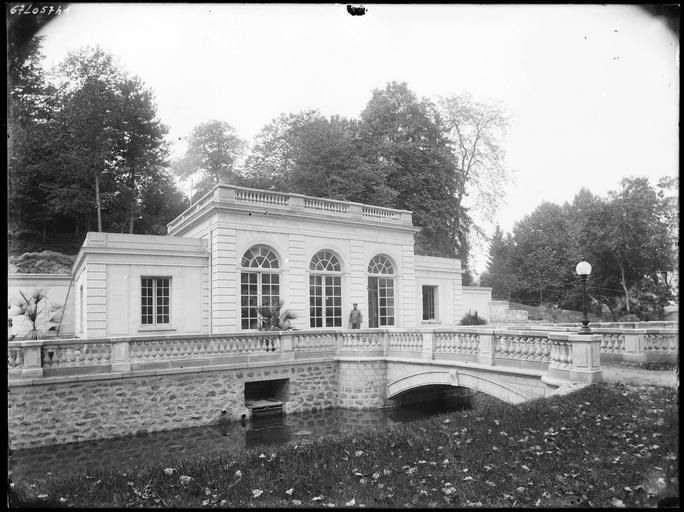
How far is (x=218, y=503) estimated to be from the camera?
5.54 metres

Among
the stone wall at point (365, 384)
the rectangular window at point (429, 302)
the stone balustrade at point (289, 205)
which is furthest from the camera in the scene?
the rectangular window at point (429, 302)

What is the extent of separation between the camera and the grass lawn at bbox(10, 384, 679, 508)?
5293mm

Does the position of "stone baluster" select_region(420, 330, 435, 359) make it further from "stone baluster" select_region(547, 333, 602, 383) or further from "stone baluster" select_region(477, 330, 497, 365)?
"stone baluster" select_region(547, 333, 602, 383)

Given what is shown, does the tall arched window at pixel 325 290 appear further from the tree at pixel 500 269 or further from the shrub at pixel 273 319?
the tree at pixel 500 269

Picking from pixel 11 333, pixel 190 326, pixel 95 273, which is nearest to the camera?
pixel 95 273

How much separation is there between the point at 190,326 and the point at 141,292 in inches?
79.8

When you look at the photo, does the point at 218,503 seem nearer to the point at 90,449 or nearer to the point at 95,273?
the point at 90,449

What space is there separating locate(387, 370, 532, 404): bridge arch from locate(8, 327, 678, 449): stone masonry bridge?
0.03 metres

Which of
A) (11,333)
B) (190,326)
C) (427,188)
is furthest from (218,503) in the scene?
(427,188)

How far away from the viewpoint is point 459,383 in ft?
43.9

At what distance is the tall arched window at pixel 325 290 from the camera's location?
19953mm

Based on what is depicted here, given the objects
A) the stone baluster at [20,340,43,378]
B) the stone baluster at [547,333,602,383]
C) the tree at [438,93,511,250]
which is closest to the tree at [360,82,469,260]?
the tree at [438,93,511,250]

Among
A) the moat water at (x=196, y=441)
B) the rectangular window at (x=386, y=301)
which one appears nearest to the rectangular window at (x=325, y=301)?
the rectangular window at (x=386, y=301)

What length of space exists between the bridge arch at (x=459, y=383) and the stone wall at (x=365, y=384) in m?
0.33
